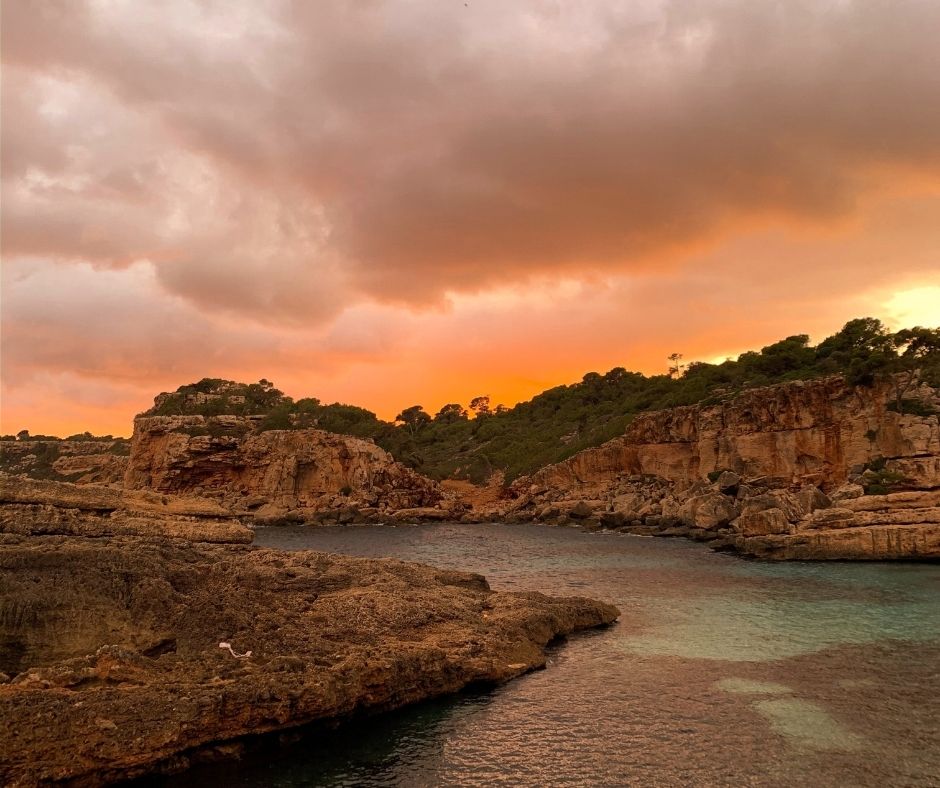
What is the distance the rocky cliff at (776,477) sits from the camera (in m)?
40.0

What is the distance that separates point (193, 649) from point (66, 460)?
12046 centimetres

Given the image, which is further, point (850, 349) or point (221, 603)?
point (850, 349)

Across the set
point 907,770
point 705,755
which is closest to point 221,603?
point 705,755

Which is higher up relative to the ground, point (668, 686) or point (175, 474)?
point (175, 474)

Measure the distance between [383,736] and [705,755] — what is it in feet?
20.1

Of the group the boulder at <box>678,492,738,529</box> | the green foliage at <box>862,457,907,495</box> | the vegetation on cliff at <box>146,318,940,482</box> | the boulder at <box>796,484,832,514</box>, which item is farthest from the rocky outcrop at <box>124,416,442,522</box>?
the green foliage at <box>862,457,907,495</box>

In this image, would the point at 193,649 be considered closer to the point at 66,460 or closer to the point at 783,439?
the point at 783,439

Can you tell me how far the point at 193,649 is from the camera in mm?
13164

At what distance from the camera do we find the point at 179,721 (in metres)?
11.0

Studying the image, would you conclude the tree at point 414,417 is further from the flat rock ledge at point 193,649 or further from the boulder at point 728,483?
the flat rock ledge at point 193,649

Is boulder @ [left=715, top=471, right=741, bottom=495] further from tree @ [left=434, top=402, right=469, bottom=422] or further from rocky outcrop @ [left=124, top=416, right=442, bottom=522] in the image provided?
tree @ [left=434, top=402, right=469, bottom=422]

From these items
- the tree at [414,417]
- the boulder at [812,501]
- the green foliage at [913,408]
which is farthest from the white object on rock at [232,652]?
the tree at [414,417]

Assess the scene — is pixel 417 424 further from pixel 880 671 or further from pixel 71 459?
pixel 880 671

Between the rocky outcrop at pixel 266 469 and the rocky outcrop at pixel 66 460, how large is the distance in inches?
703
